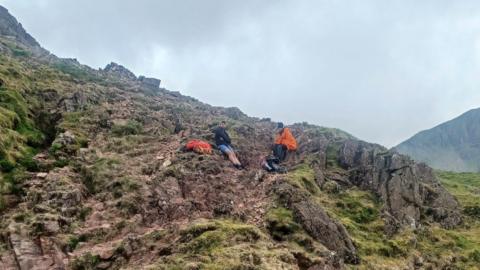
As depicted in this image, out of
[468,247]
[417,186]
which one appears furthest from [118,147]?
[468,247]

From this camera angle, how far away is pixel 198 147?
33.2 metres

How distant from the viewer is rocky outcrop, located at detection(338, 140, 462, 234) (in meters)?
31.0

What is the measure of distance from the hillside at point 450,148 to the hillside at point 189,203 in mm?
148537

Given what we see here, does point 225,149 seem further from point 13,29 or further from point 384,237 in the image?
point 13,29

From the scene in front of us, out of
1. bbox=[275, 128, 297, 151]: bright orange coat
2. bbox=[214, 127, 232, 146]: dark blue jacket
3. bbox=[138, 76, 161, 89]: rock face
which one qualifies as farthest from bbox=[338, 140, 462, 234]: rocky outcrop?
bbox=[138, 76, 161, 89]: rock face

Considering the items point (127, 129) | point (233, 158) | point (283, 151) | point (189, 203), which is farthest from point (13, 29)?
point (189, 203)

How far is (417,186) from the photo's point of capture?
3359cm

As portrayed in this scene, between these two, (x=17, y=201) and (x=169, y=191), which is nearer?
(x=17, y=201)

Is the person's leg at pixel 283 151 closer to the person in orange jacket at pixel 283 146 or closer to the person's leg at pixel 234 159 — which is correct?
the person in orange jacket at pixel 283 146

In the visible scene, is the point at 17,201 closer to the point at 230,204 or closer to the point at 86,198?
the point at 86,198

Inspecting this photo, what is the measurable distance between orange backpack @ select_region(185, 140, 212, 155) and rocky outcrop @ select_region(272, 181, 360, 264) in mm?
8995

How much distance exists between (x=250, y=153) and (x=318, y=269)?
1811 cm

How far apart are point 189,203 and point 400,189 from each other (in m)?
16.0

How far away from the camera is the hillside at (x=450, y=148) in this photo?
576 feet
